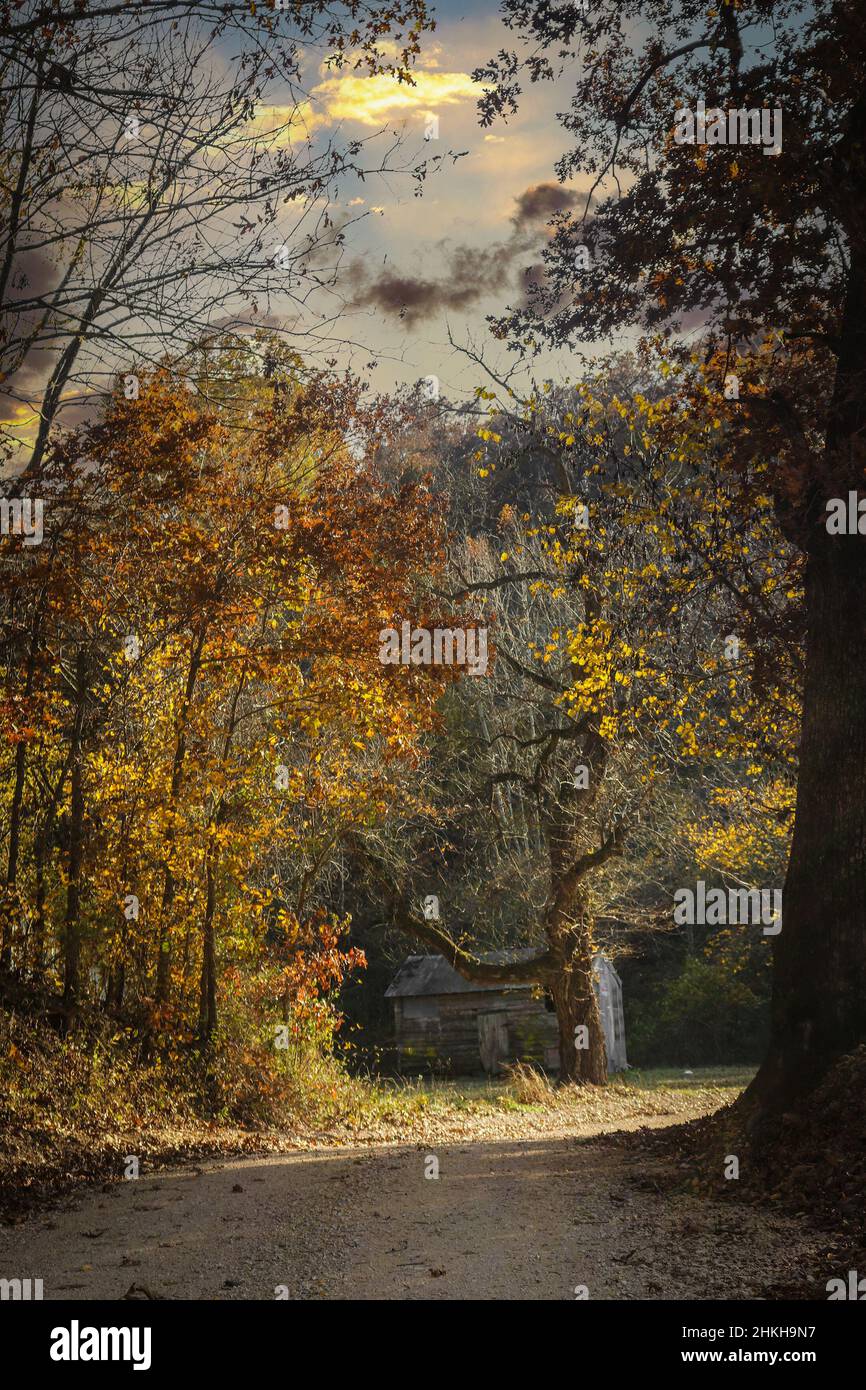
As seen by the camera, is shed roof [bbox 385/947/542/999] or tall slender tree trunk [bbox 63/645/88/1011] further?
shed roof [bbox 385/947/542/999]

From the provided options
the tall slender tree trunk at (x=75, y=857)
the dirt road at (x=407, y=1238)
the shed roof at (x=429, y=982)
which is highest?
the tall slender tree trunk at (x=75, y=857)

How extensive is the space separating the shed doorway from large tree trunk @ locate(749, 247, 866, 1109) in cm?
2090

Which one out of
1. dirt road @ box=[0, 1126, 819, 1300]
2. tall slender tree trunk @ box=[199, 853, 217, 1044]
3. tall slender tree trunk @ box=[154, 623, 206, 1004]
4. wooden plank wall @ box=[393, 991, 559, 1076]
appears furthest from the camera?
wooden plank wall @ box=[393, 991, 559, 1076]

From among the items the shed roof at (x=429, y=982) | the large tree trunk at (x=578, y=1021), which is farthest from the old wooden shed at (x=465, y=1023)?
the large tree trunk at (x=578, y=1021)

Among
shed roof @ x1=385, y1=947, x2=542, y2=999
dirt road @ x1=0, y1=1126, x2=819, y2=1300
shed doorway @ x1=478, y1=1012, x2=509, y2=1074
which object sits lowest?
shed doorway @ x1=478, y1=1012, x2=509, y2=1074

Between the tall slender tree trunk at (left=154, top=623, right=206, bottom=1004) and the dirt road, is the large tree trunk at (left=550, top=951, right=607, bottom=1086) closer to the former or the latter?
the tall slender tree trunk at (left=154, top=623, right=206, bottom=1004)

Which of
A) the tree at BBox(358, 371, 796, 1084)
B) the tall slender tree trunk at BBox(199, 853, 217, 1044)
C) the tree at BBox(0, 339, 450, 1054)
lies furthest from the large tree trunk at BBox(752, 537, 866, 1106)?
the tall slender tree trunk at BBox(199, 853, 217, 1044)

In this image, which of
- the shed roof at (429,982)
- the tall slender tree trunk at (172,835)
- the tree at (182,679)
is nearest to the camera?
the tree at (182,679)

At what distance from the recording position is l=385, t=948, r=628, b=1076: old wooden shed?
2962 cm

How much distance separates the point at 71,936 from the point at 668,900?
1868 cm

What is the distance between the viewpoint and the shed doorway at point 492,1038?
29703 millimetres

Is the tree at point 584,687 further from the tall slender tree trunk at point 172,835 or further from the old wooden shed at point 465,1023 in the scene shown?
the tall slender tree trunk at point 172,835

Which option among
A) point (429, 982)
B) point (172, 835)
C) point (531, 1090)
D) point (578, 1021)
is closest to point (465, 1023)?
point (429, 982)
